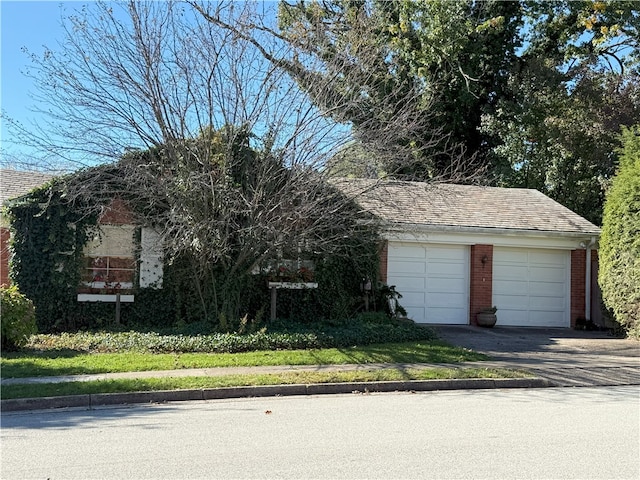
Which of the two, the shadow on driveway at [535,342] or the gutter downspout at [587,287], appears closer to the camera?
the shadow on driveway at [535,342]

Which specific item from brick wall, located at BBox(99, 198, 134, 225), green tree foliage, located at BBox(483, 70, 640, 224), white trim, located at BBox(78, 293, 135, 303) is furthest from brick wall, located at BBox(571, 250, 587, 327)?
brick wall, located at BBox(99, 198, 134, 225)

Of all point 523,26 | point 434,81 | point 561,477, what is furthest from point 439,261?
point 523,26

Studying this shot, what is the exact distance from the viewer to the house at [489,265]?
17.7 metres

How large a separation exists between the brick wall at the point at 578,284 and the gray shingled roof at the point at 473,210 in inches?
33.1

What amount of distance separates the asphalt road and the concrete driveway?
1.73m

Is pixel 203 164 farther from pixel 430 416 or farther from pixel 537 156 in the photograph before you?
pixel 537 156

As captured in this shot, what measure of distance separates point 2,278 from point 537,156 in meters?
20.6

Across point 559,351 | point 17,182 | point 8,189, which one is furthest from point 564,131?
point 8,189

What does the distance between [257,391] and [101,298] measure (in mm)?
7473

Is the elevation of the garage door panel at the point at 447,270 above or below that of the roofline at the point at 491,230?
below

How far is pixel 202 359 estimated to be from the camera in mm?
11391

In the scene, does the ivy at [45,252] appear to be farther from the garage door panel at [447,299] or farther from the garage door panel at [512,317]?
the garage door panel at [512,317]

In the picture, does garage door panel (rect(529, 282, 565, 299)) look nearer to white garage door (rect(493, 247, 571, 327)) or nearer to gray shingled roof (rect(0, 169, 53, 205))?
white garage door (rect(493, 247, 571, 327))

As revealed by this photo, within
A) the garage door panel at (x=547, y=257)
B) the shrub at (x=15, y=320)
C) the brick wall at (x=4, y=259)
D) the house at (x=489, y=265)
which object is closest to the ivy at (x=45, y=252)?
the brick wall at (x=4, y=259)
